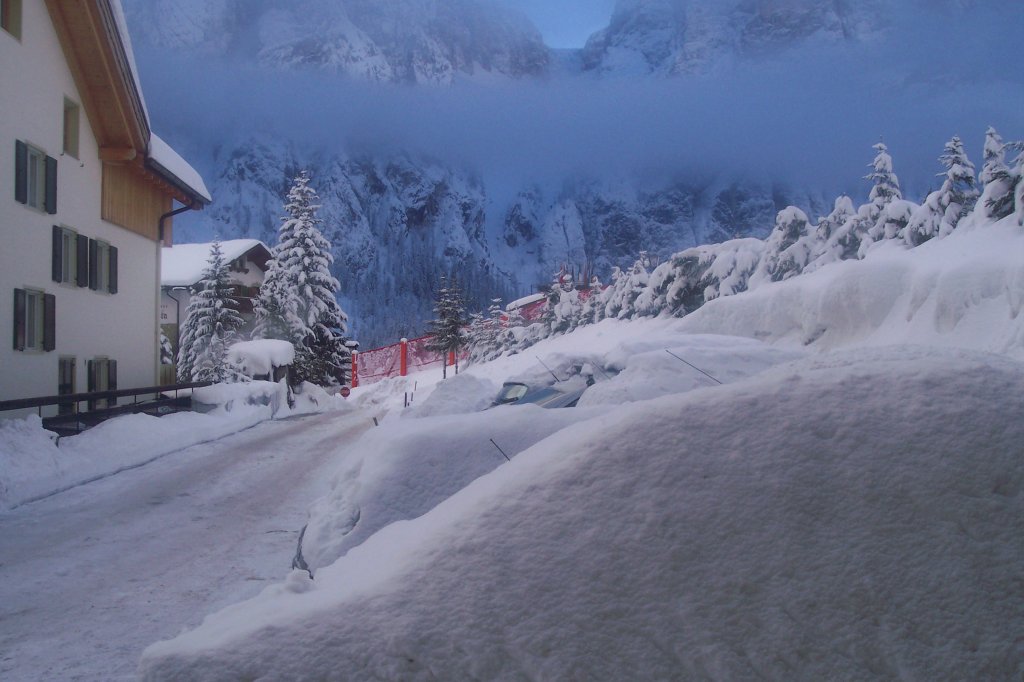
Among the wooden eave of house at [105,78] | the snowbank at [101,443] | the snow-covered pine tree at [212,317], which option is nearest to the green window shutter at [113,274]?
the wooden eave of house at [105,78]

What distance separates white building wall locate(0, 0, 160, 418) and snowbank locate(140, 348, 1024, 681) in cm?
1396

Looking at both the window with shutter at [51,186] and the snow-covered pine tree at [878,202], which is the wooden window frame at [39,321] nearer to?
the window with shutter at [51,186]

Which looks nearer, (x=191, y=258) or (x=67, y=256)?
(x=67, y=256)

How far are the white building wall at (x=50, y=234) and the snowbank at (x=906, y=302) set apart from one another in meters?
13.8

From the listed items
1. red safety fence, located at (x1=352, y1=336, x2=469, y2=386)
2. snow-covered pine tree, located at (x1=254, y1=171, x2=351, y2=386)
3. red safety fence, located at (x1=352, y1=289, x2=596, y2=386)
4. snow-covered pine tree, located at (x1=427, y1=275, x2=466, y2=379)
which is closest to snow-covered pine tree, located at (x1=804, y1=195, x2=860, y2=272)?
snow-covered pine tree, located at (x1=254, y1=171, x2=351, y2=386)

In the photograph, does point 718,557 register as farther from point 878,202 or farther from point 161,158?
point 161,158

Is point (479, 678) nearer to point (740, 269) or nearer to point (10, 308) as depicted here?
point (10, 308)

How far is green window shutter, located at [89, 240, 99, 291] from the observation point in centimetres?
1667

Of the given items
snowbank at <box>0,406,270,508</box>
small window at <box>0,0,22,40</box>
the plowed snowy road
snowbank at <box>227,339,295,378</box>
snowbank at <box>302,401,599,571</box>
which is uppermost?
small window at <box>0,0,22,40</box>

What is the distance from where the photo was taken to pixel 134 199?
1931 cm

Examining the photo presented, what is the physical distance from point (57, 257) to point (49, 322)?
144cm

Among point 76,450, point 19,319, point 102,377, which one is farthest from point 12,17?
point 76,450

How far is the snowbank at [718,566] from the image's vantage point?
2.22 m

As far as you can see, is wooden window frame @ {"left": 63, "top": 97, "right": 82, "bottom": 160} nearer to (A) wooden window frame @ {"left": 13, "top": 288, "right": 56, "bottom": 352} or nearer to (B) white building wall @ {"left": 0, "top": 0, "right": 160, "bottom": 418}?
(B) white building wall @ {"left": 0, "top": 0, "right": 160, "bottom": 418}
